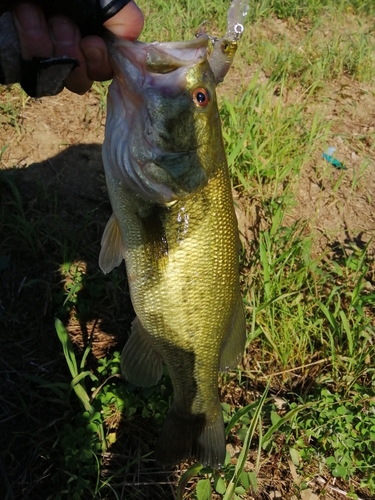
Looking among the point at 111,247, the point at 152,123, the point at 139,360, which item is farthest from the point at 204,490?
the point at 152,123

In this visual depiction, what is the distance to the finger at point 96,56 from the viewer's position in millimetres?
1738

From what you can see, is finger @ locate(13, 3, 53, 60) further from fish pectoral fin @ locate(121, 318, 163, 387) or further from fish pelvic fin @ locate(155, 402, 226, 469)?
fish pelvic fin @ locate(155, 402, 226, 469)

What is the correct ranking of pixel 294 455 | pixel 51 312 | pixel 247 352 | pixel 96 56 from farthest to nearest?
pixel 247 352
pixel 51 312
pixel 294 455
pixel 96 56

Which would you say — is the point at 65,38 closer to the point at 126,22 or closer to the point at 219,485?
the point at 126,22

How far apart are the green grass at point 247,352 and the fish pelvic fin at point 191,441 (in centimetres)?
11

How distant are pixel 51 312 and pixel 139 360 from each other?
919 mm

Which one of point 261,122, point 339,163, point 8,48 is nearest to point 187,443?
point 8,48

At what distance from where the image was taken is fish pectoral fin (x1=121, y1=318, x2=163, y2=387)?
6.89 ft

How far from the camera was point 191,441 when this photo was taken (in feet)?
7.04

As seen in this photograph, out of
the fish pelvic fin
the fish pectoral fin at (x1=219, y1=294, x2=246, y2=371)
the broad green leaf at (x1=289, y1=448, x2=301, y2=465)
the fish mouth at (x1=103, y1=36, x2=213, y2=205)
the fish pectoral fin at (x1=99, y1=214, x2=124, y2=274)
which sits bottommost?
the broad green leaf at (x1=289, y1=448, x2=301, y2=465)

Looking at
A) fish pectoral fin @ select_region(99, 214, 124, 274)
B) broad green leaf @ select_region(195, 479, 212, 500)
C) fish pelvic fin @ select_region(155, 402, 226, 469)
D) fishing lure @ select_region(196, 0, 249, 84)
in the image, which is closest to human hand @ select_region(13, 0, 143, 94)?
fishing lure @ select_region(196, 0, 249, 84)

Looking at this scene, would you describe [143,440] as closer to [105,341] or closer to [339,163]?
[105,341]

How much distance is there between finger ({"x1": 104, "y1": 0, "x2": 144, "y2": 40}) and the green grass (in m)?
1.33

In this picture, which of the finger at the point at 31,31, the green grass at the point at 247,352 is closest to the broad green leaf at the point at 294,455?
the green grass at the point at 247,352
